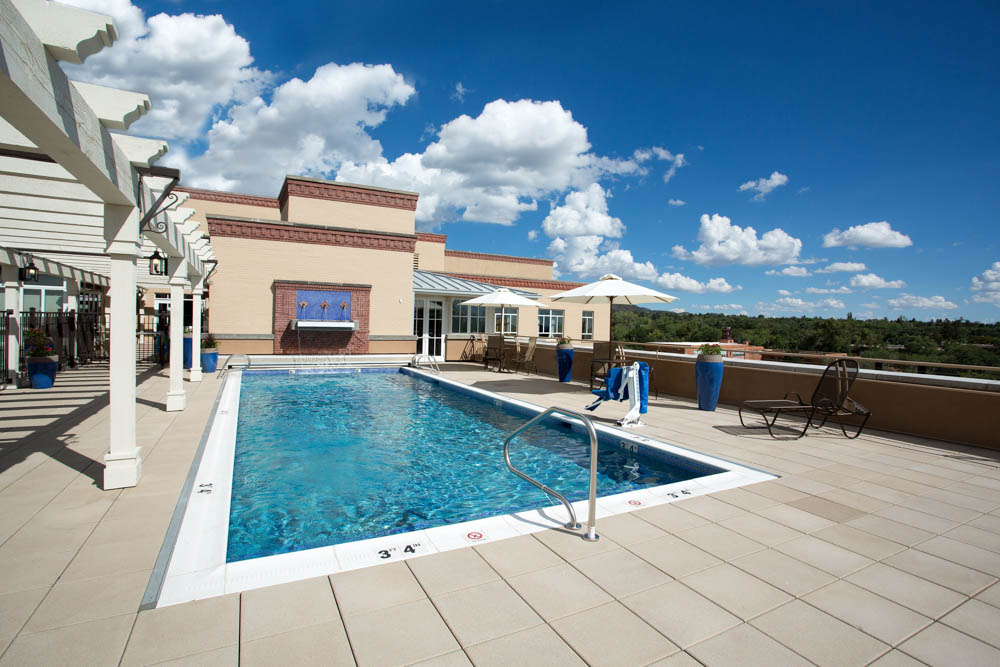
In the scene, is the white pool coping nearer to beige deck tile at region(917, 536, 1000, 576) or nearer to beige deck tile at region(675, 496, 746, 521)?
beige deck tile at region(675, 496, 746, 521)

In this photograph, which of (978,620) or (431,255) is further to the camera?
(431,255)

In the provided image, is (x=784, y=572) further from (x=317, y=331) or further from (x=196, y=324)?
(x=317, y=331)

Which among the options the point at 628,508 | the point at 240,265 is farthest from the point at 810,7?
the point at 240,265

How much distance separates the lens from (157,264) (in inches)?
287

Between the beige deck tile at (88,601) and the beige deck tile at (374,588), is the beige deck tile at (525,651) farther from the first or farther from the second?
the beige deck tile at (88,601)

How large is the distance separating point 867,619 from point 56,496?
5.71 metres

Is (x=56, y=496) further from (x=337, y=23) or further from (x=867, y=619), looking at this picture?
(x=337, y=23)

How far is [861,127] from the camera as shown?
17.0 m

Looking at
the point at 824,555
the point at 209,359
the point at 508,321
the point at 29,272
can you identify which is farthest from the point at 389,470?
the point at 508,321

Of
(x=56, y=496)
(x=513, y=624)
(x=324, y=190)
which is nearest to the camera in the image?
(x=513, y=624)

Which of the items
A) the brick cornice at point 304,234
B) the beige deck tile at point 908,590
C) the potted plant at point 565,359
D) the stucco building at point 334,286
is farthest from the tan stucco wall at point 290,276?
the beige deck tile at point 908,590

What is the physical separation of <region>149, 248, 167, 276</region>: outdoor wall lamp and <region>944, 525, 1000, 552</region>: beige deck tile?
9527mm

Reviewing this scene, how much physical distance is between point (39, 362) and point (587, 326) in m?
21.6

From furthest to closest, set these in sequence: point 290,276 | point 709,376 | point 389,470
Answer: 1. point 290,276
2. point 709,376
3. point 389,470
